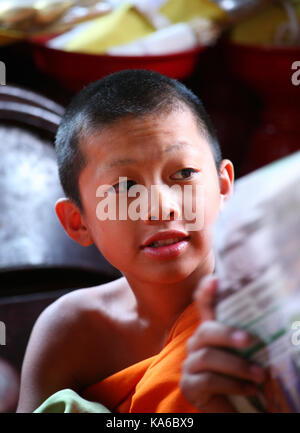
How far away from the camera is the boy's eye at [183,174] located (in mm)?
479

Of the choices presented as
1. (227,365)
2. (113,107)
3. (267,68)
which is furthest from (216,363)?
(267,68)

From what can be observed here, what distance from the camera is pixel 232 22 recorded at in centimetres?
115

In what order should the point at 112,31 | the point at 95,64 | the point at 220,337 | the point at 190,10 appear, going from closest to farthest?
the point at 220,337, the point at 95,64, the point at 112,31, the point at 190,10

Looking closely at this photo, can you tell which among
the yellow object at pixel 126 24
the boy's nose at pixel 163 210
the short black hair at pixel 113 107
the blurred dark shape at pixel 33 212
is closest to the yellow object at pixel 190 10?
the yellow object at pixel 126 24

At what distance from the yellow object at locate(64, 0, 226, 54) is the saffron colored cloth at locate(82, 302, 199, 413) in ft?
1.78

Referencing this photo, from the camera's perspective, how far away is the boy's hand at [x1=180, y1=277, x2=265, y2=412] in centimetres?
38

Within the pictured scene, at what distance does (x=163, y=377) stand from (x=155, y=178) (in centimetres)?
14

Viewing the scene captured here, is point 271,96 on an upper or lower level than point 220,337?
upper

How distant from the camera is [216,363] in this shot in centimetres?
39

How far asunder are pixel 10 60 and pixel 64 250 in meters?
0.44

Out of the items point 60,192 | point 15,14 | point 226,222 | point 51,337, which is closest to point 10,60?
point 15,14

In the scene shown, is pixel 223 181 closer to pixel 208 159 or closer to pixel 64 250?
pixel 208 159

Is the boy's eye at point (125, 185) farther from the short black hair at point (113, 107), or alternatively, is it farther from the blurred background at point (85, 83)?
the blurred background at point (85, 83)

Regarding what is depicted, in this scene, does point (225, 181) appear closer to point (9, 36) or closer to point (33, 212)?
point (33, 212)
